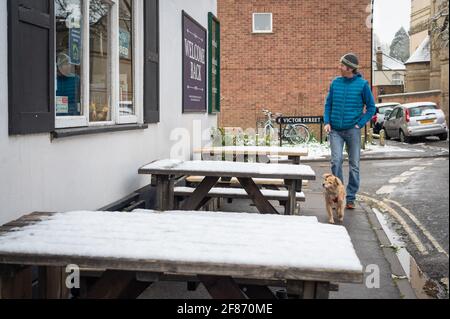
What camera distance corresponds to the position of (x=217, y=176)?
209 inches

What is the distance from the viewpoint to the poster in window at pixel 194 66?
816cm

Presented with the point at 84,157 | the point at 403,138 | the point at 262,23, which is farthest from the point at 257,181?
the point at 403,138

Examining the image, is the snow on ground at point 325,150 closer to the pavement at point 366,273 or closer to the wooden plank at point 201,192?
the pavement at point 366,273

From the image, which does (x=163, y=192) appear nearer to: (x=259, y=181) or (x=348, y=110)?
(x=259, y=181)

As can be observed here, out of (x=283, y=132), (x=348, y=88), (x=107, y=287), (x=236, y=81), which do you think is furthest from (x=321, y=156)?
(x=107, y=287)

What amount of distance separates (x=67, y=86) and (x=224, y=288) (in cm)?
256

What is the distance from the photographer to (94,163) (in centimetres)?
480

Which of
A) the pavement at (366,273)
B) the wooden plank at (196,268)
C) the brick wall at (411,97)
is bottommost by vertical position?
the pavement at (366,273)

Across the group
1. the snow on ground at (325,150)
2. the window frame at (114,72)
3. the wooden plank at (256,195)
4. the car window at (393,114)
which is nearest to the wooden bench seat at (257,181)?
the wooden plank at (256,195)

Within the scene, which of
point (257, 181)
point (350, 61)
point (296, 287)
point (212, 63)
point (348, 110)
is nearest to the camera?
point (296, 287)

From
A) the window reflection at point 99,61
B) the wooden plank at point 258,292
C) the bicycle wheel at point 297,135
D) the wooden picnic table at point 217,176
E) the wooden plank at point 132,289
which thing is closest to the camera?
the wooden plank at point 132,289

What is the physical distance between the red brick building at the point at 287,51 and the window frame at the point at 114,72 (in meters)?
18.3

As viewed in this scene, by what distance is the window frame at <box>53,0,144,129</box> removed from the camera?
4.76 meters
